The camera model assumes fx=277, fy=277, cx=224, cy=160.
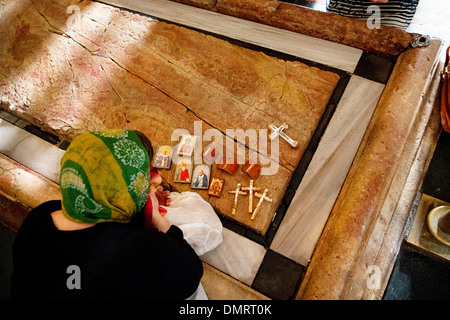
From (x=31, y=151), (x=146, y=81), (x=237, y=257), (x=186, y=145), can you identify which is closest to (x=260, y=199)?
(x=237, y=257)

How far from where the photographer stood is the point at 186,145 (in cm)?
254

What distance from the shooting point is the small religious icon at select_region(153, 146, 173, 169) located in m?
2.50

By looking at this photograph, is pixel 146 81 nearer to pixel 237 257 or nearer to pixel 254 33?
pixel 254 33

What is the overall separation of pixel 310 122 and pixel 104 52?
8.14ft

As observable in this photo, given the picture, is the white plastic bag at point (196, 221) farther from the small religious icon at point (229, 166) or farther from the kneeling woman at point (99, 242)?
the kneeling woman at point (99, 242)

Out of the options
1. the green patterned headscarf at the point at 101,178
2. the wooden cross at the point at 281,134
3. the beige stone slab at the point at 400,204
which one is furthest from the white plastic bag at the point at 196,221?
the beige stone slab at the point at 400,204

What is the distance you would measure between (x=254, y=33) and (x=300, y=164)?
1.61 meters

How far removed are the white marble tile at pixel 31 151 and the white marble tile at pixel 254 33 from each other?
201 cm

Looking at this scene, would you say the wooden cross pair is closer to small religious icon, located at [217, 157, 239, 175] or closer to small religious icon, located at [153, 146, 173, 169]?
small religious icon, located at [217, 157, 239, 175]

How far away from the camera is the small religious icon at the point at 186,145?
252 cm

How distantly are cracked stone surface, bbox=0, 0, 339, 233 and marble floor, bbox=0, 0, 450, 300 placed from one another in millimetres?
106

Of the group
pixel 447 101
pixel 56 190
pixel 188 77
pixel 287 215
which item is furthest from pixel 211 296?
pixel 447 101

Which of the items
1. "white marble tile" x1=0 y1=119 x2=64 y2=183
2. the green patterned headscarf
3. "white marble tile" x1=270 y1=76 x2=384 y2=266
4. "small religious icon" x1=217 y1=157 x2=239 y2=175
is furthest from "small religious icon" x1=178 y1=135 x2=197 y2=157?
"white marble tile" x1=0 y1=119 x2=64 y2=183

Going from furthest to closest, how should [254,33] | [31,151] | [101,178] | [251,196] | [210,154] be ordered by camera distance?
[254,33] < [31,151] < [210,154] < [251,196] < [101,178]
